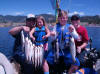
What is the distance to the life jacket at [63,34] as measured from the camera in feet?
16.4

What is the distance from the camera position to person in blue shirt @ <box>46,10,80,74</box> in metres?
4.94

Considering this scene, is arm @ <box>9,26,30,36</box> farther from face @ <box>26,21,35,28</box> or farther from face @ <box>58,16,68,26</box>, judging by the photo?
face @ <box>58,16,68,26</box>

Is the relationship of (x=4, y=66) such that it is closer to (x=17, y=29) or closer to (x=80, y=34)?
(x=17, y=29)

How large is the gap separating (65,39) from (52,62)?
30.3 inches

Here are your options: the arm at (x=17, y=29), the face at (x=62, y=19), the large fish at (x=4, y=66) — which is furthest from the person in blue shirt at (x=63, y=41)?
the large fish at (x=4, y=66)

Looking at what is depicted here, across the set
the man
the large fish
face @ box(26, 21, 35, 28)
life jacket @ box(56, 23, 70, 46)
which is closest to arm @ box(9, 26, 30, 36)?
face @ box(26, 21, 35, 28)

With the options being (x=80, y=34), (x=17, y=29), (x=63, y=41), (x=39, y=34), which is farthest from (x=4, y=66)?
(x=80, y=34)

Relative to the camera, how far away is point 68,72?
496 cm

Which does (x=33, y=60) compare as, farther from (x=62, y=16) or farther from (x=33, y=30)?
(x=62, y=16)

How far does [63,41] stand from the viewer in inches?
198

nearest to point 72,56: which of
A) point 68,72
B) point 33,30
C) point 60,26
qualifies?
point 68,72

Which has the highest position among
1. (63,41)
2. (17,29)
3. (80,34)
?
(17,29)

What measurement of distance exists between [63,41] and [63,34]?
203 millimetres

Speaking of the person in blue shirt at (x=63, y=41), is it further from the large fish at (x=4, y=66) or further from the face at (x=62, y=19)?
the large fish at (x=4, y=66)
